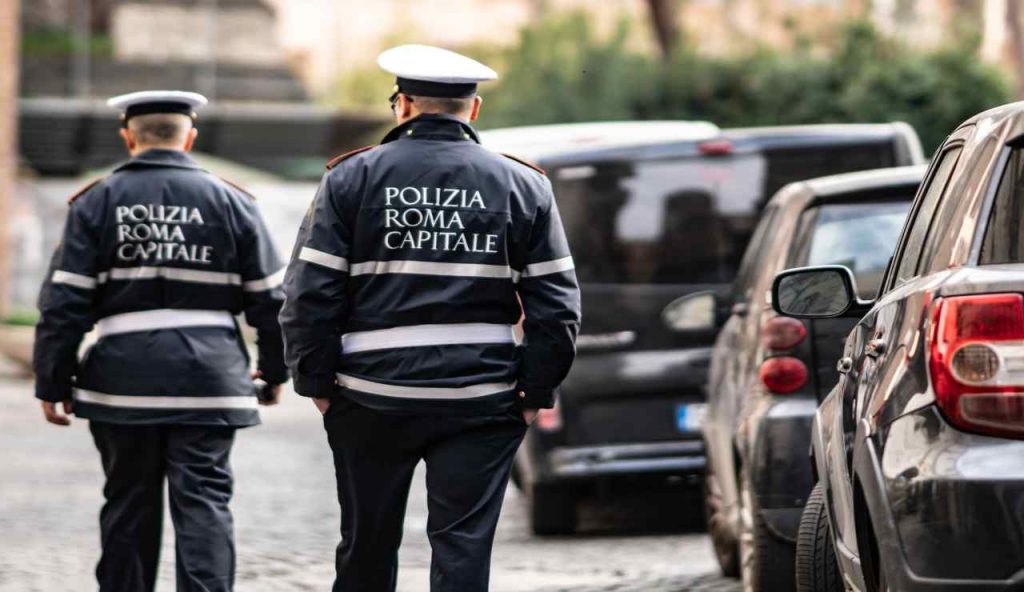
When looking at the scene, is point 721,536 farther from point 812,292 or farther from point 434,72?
point 434,72

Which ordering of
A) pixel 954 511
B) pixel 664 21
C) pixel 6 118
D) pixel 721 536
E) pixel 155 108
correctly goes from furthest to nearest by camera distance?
pixel 664 21 < pixel 6 118 < pixel 721 536 < pixel 155 108 < pixel 954 511

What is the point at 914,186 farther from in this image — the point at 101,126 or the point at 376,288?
the point at 101,126

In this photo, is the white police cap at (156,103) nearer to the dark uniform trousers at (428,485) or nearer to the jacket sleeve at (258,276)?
the jacket sleeve at (258,276)

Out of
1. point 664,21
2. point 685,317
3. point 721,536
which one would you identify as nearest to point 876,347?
point 721,536

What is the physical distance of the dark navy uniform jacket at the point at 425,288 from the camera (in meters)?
5.29

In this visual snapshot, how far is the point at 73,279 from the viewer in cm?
635

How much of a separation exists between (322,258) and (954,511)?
2045 mm

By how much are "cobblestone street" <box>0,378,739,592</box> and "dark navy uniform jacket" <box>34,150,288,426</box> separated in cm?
160

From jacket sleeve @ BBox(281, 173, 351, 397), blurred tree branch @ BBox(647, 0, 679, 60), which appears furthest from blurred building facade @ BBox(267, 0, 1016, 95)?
jacket sleeve @ BBox(281, 173, 351, 397)

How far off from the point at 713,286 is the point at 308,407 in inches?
318

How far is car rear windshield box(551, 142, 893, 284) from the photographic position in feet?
32.4

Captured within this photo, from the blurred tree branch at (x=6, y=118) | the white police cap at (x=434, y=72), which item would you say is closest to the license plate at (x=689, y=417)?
the white police cap at (x=434, y=72)

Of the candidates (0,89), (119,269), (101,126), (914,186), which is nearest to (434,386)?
(119,269)

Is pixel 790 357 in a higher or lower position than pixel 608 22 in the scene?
higher
